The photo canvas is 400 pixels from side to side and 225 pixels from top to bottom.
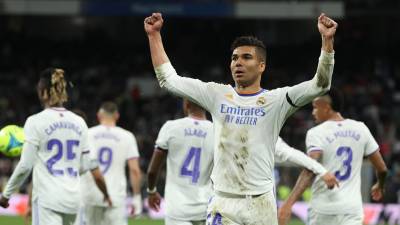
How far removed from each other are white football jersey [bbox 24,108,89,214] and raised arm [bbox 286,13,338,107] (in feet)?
9.80

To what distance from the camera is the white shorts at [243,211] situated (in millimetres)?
6727

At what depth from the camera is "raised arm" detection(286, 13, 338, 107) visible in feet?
20.5

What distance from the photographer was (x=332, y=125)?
9.80 metres

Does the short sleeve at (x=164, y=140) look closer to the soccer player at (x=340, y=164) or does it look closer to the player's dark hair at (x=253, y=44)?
the soccer player at (x=340, y=164)

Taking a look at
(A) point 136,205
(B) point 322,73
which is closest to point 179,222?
(A) point 136,205

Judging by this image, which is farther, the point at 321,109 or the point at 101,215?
the point at 101,215

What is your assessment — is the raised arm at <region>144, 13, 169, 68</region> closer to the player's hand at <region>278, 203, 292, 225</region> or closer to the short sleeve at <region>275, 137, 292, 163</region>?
the player's hand at <region>278, 203, 292, 225</region>

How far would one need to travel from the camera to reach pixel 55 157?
8969 mm

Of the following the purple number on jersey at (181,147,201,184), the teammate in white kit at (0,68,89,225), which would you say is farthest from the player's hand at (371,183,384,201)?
the teammate in white kit at (0,68,89,225)

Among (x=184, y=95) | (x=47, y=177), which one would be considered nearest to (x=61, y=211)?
(x=47, y=177)

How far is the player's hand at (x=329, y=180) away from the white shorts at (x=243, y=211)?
7.27ft

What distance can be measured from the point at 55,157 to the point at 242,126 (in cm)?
273

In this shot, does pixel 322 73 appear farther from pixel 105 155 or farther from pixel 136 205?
Answer: pixel 136 205

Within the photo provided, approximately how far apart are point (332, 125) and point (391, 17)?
2455 cm
